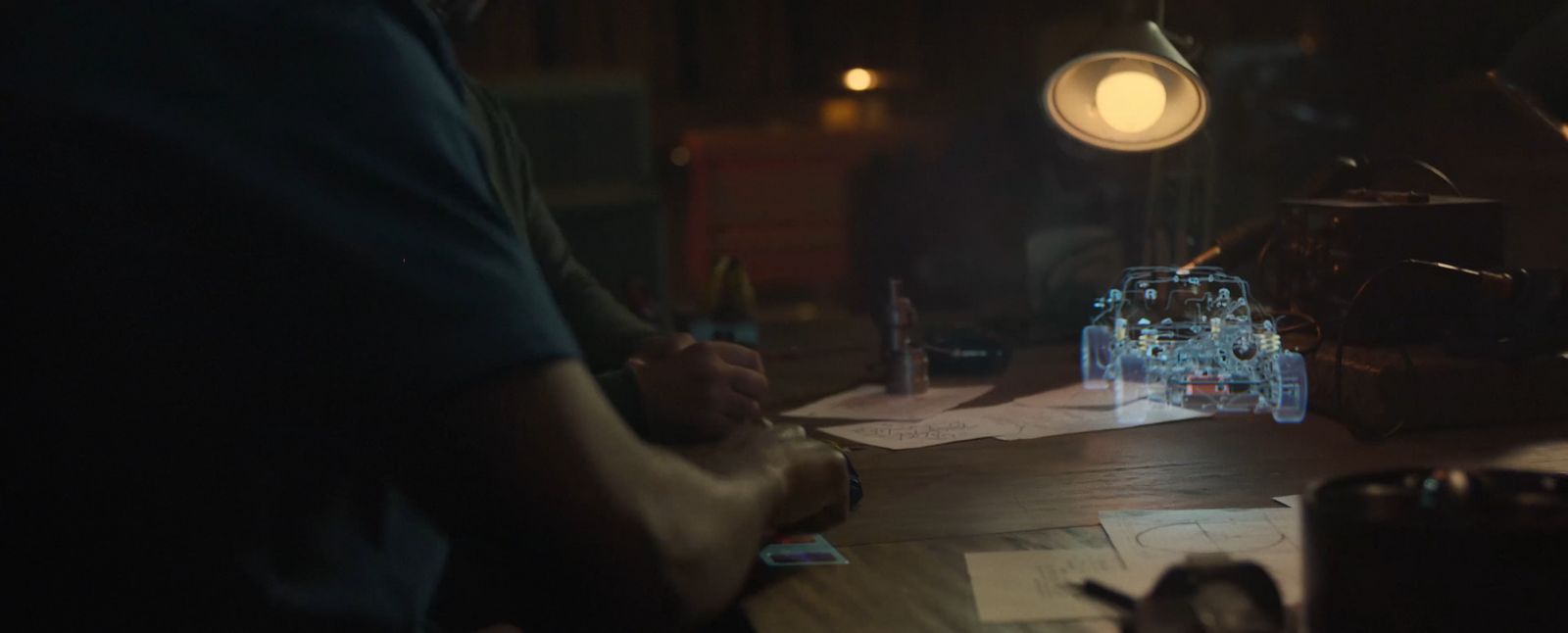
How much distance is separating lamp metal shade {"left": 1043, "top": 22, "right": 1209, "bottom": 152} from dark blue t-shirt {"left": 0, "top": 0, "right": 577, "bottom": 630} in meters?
1.11

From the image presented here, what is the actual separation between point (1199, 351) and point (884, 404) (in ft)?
1.22

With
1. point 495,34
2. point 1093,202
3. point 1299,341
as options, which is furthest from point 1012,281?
point 1299,341

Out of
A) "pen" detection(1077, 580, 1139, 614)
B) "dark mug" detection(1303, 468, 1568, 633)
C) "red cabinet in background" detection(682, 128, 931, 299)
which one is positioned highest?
"dark mug" detection(1303, 468, 1568, 633)

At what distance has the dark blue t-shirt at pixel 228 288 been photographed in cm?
69

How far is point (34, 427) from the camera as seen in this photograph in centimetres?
74

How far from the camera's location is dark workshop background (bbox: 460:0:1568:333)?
9.44 ft

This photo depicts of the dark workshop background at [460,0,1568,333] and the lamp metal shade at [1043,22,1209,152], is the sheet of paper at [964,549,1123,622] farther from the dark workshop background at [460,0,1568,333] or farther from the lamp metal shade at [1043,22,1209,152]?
the dark workshop background at [460,0,1568,333]

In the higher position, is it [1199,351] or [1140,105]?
[1140,105]

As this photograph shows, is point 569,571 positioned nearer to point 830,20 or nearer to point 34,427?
point 34,427

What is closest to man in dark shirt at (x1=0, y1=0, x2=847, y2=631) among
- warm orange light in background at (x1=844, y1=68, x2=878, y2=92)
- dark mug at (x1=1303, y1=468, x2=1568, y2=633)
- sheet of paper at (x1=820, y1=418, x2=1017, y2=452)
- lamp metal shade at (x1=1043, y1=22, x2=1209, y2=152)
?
dark mug at (x1=1303, y1=468, x2=1568, y2=633)

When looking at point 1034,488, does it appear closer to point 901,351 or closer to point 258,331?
point 901,351

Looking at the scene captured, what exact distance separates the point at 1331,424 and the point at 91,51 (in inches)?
47.7

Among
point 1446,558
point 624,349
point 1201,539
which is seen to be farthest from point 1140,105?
point 1446,558

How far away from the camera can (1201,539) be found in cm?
100
